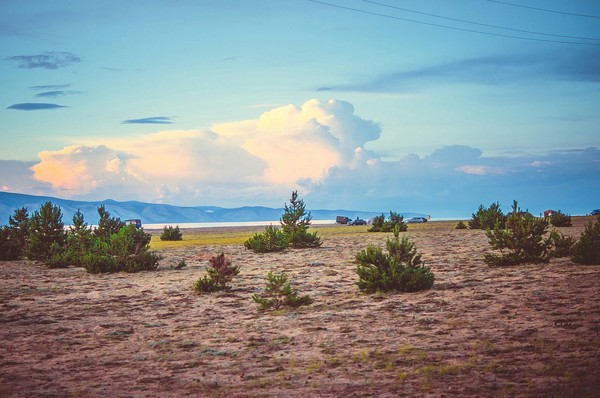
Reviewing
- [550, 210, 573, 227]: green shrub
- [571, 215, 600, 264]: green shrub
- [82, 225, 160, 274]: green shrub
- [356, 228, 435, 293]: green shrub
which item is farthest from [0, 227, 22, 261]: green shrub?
[550, 210, 573, 227]: green shrub

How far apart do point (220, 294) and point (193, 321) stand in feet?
12.7

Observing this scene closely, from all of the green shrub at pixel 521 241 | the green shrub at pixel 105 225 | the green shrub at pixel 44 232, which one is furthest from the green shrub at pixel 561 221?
the green shrub at pixel 44 232

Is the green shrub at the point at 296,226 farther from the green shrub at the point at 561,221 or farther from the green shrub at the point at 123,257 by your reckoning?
the green shrub at the point at 561,221

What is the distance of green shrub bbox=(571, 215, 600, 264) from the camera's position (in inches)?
715

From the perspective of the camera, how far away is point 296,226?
3350 cm

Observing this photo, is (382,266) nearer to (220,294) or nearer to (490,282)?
(490,282)

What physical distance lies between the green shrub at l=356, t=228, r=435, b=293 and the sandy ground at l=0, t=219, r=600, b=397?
40 cm

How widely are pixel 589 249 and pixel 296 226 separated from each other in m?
17.7

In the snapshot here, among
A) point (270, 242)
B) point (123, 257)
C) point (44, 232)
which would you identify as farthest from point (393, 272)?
point (44, 232)

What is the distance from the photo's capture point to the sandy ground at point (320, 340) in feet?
25.4

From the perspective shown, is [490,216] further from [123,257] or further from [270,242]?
[123,257]

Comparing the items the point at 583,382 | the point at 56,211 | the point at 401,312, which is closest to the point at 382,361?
the point at 583,382

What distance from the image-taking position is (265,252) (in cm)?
3184

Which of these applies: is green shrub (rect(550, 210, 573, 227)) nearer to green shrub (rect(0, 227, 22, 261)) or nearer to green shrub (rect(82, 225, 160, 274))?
green shrub (rect(82, 225, 160, 274))
